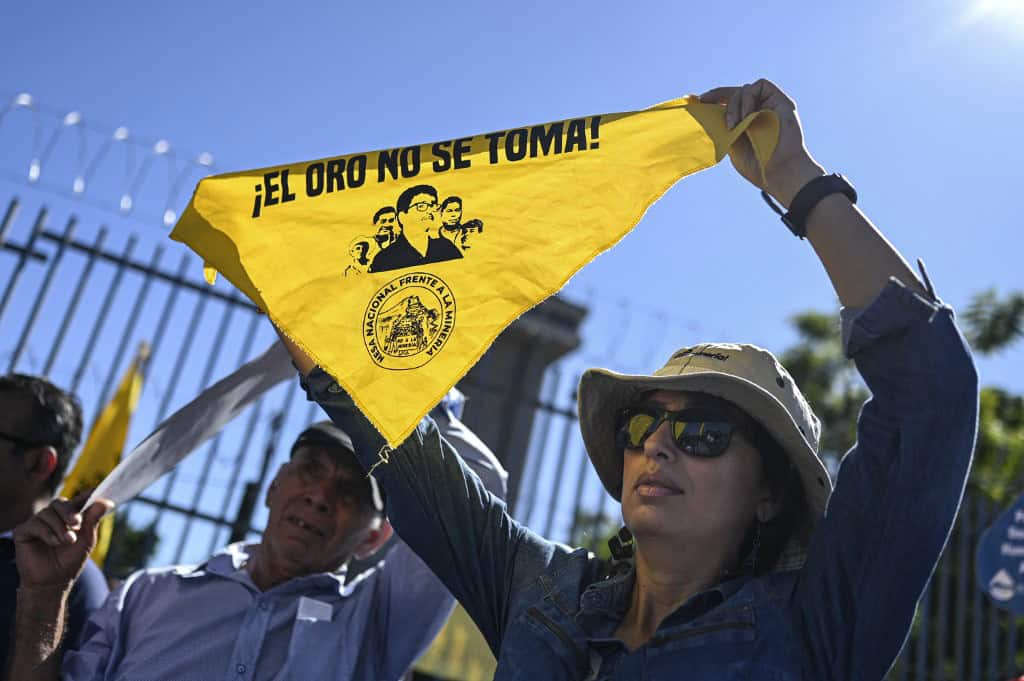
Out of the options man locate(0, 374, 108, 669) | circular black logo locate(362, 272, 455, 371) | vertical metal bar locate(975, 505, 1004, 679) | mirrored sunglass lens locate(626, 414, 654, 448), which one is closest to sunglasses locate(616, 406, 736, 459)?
mirrored sunglass lens locate(626, 414, 654, 448)

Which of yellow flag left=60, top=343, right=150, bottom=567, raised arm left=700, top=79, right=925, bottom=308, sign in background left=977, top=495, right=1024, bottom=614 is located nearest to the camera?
raised arm left=700, top=79, right=925, bottom=308

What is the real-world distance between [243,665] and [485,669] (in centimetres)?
240

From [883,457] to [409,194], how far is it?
121 cm

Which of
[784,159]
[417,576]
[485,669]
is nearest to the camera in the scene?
[784,159]

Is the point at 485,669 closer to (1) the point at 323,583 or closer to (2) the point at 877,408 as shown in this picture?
(1) the point at 323,583

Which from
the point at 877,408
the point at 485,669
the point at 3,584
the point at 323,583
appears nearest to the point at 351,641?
the point at 323,583

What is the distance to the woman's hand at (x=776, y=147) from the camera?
1.99 m

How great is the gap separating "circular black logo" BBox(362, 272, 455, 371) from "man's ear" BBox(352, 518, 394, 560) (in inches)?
56.6

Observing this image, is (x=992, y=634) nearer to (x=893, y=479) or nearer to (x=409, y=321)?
(x=893, y=479)

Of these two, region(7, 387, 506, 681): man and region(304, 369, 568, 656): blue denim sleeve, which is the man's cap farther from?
region(304, 369, 568, 656): blue denim sleeve

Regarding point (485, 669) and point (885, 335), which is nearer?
point (885, 335)

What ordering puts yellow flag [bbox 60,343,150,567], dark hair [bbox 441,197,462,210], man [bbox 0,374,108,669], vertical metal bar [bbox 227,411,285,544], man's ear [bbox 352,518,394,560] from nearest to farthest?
1. dark hair [bbox 441,197,462,210]
2. man's ear [bbox 352,518,394,560]
3. man [bbox 0,374,108,669]
4. yellow flag [bbox 60,343,150,567]
5. vertical metal bar [bbox 227,411,285,544]

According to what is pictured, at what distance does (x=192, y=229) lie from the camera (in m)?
2.62

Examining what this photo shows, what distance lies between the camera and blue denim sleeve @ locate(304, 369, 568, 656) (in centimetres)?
235
